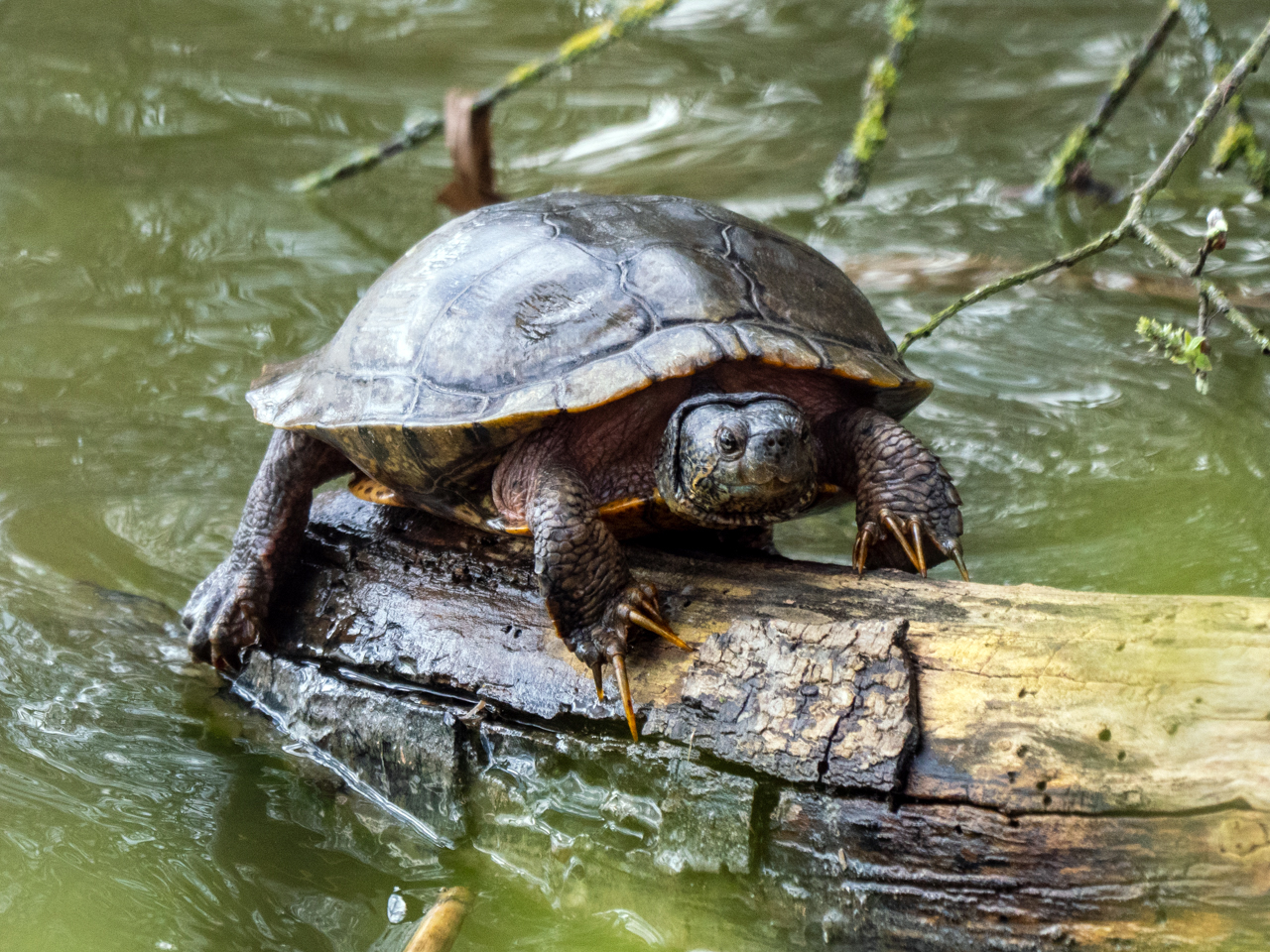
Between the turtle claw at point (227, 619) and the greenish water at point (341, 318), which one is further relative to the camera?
the turtle claw at point (227, 619)

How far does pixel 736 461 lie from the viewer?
2.51 m

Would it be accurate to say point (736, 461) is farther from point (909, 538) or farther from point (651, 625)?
point (909, 538)

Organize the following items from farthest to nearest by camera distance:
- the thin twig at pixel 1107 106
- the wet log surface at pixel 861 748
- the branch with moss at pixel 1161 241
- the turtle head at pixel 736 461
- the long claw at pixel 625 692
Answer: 1. the thin twig at pixel 1107 106
2. the branch with moss at pixel 1161 241
3. the turtle head at pixel 736 461
4. the long claw at pixel 625 692
5. the wet log surface at pixel 861 748

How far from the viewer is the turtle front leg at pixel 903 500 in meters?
2.77

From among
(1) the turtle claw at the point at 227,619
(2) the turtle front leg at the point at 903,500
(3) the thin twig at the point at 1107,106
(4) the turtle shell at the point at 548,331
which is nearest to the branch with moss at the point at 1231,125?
(3) the thin twig at the point at 1107,106

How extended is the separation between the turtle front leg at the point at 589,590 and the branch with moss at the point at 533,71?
3105 millimetres

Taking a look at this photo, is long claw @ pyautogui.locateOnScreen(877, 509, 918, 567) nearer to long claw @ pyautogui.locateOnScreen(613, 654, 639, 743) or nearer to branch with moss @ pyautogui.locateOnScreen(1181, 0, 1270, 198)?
long claw @ pyautogui.locateOnScreen(613, 654, 639, 743)

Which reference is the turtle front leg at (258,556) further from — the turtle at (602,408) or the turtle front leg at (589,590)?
the turtle front leg at (589,590)

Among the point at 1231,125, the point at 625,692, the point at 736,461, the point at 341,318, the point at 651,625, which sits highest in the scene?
the point at 1231,125

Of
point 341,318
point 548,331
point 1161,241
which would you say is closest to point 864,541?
point 548,331

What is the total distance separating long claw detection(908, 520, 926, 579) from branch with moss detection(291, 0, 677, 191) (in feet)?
10.0

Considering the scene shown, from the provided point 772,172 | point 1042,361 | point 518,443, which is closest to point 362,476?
point 518,443

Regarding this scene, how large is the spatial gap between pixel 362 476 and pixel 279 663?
0.61 metres

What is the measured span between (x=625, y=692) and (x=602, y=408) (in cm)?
78
